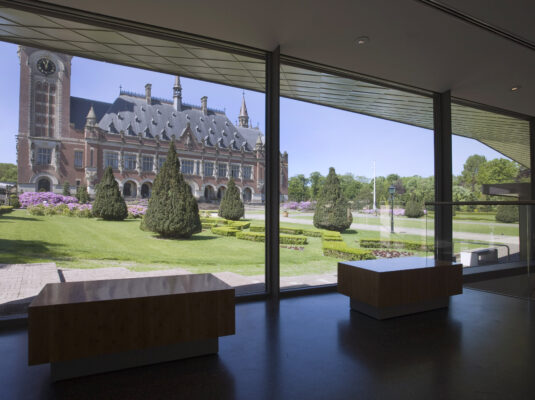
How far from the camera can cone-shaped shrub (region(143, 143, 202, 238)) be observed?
17.7 ft

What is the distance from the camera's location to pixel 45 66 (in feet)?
15.4

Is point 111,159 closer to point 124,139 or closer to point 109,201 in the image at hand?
point 124,139

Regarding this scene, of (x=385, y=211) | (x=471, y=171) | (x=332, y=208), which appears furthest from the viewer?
(x=471, y=171)

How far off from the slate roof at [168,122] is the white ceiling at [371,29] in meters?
1.28

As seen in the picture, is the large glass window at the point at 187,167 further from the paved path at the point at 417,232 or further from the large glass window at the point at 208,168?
the paved path at the point at 417,232

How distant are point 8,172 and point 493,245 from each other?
7.20 meters

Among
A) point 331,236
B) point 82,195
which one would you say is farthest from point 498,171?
point 82,195

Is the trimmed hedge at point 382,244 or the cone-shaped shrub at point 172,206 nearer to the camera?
the cone-shaped shrub at point 172,206

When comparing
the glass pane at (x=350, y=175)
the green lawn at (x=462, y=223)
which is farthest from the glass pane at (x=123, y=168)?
the green lawn at (x=462, y=223)

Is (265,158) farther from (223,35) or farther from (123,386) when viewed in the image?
(123,386)

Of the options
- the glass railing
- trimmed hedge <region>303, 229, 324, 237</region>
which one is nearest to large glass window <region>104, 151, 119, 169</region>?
trimmed hedge <region>303, 229, 324, 237</region>

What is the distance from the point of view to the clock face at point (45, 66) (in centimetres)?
465

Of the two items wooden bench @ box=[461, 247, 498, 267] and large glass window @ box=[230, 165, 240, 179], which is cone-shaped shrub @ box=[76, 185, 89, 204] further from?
wooden bench @ box=[461, 247, 498, 267]

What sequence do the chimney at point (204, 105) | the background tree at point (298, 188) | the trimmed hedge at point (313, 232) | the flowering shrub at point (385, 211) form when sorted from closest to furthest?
1. the chimney at point (204, 105)
2. the background tree at point (298, 188)
3. the trimmed hedge at point (313, 232)
4. the flowering shrub at point (385, 211)
